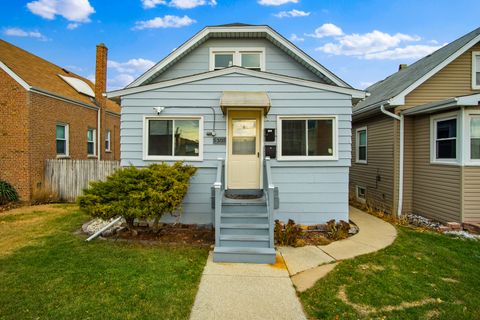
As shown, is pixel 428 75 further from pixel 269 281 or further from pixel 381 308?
pixel 269 281

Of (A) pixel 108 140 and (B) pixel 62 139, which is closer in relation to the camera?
(B) pixel 62 139

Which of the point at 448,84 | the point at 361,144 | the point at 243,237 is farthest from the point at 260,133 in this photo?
the point at 448,84

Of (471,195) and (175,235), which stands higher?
(471,195)

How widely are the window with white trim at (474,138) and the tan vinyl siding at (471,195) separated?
0.36 metres

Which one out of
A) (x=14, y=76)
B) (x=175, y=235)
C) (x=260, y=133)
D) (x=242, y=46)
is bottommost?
(x=175, y=235)

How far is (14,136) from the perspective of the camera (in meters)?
10.2

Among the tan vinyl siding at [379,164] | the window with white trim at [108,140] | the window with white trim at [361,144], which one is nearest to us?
the tan vinyl siding at [379,164]

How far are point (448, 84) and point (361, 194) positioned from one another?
16.9ft

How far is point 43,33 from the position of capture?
58.9 ft

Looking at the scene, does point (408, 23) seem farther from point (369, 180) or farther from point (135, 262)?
point (135, 262)

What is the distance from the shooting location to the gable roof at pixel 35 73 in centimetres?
1039

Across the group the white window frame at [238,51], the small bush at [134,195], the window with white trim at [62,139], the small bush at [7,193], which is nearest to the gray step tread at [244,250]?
the small bush at [134,195]

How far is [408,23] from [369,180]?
9.92 meters

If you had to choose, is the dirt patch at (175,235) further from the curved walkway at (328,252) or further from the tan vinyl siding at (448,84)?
the tan vinyl siding at (448,84)
